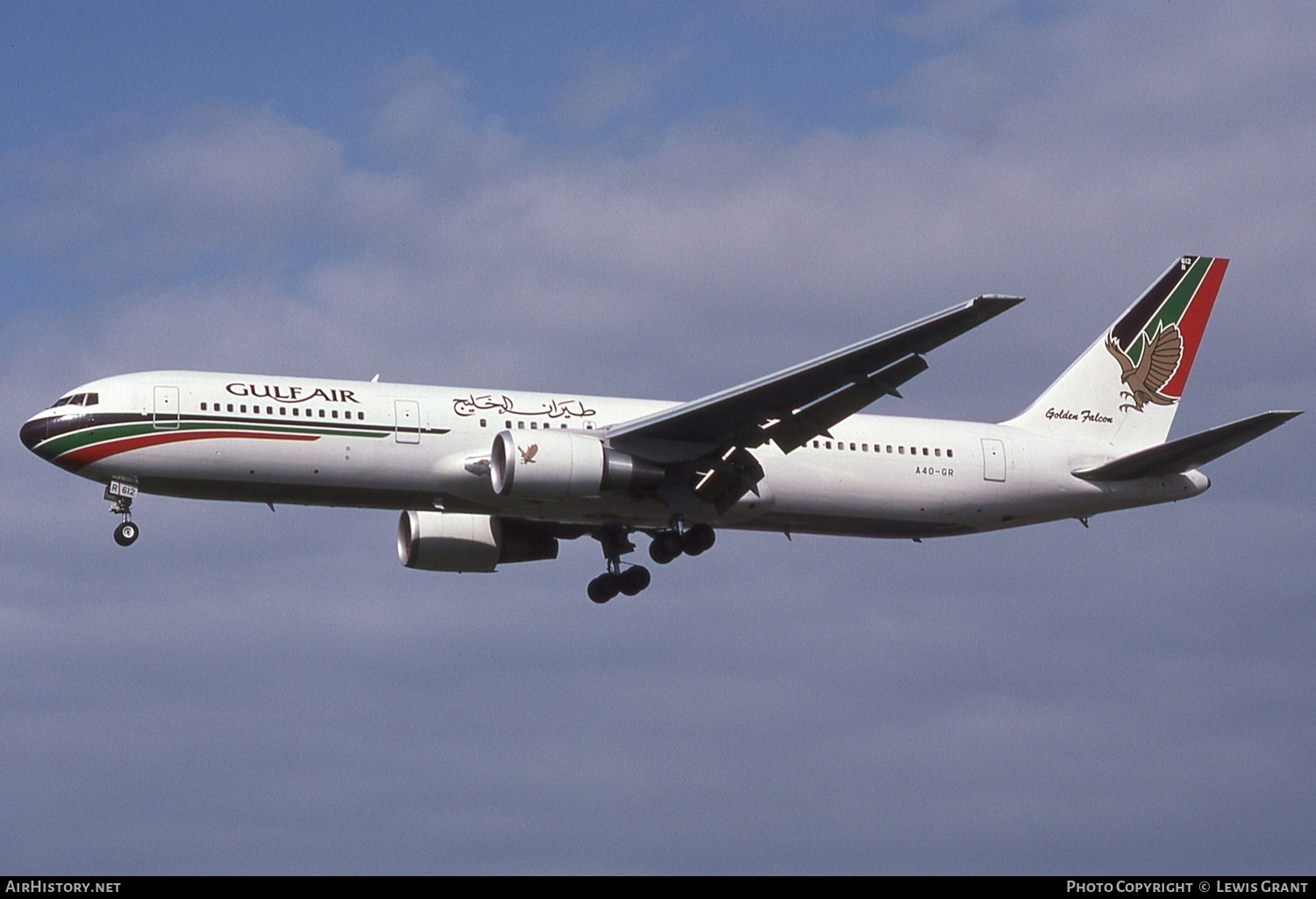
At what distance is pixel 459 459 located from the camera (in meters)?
37.7

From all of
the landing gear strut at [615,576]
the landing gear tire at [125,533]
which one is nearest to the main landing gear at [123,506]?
the landing gear tire at [125,533]

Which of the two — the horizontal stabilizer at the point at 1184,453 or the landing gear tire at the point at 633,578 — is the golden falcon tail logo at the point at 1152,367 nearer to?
the horizontal stabilizer at the point at 1184,453

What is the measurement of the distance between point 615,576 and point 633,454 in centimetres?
607

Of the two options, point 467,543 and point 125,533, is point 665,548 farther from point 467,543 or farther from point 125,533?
point 125,533

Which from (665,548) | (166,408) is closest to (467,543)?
(665,548)

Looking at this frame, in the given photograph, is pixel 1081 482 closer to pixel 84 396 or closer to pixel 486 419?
pixel 486 419

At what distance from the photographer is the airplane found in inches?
1446

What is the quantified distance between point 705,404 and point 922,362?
177 inches

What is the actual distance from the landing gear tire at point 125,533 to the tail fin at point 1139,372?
20200 millimetres

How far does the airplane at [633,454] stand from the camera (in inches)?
1446

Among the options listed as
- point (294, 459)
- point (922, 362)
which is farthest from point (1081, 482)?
point (294, 459)

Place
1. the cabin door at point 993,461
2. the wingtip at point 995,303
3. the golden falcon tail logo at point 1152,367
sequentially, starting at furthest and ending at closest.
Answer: the golden falcon tail logo at point 1152,367
the cabin door at point 993,461
the wingtip at point 995,303

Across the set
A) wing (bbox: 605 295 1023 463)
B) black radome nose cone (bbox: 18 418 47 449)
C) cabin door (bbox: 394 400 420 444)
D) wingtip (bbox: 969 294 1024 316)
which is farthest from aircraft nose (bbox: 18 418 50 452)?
wingtip (bbox: 969 294 1024 316)

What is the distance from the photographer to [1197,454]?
4050 centimetres
